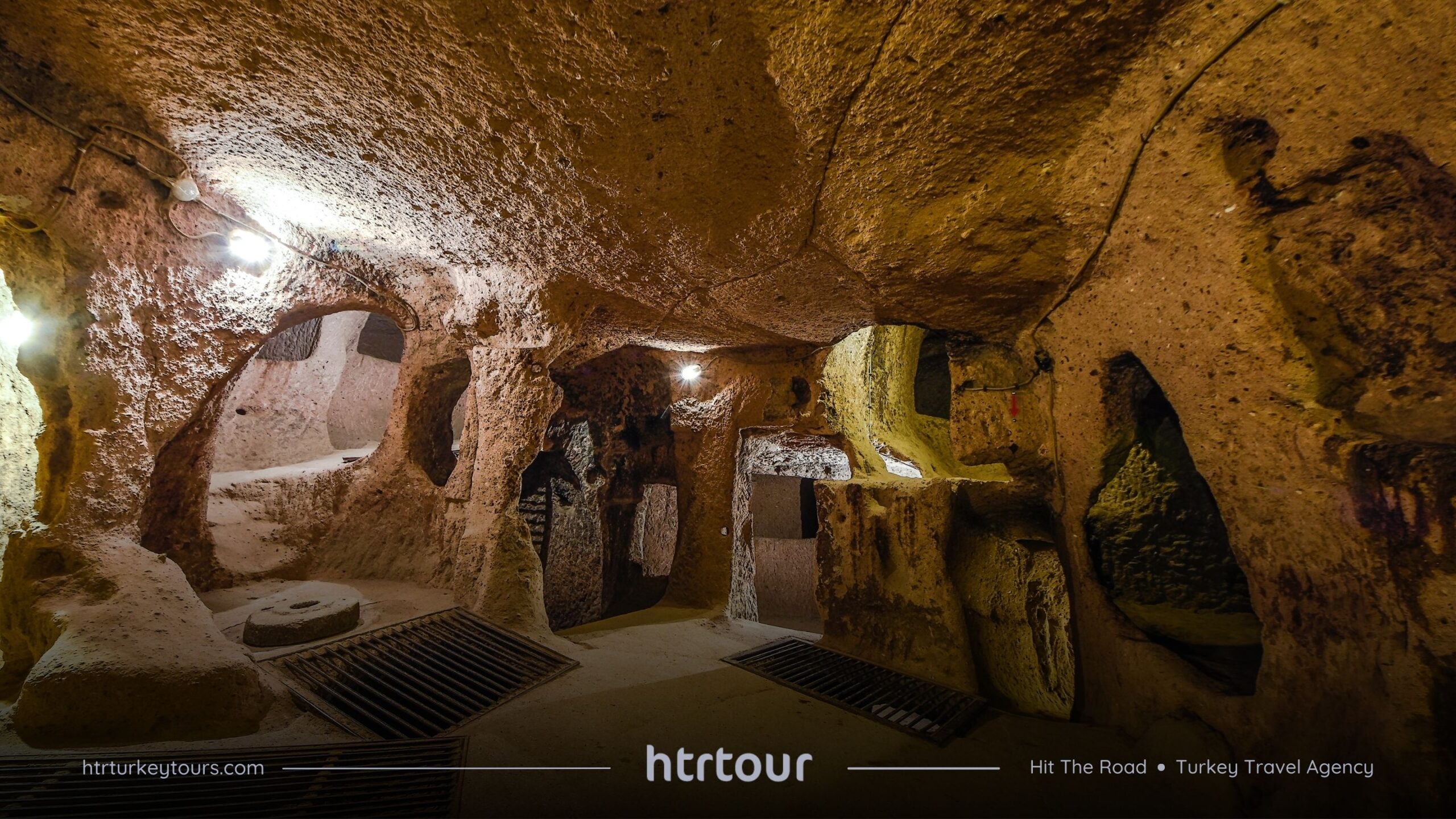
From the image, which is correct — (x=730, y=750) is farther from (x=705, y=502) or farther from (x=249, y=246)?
(x=249, y=246)

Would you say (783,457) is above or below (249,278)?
below

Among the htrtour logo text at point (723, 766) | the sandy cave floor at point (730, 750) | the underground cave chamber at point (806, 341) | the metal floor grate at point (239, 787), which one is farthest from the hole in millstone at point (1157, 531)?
the metal floor grate at point (239, 787)

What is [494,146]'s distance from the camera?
8.25ft

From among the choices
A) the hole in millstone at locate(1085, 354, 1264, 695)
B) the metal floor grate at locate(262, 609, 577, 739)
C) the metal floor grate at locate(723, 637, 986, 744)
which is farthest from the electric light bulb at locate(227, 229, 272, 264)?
the hole in millstone at locate(1085, 354, 1264, 695)

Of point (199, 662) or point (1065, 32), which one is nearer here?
point (1065, 32)

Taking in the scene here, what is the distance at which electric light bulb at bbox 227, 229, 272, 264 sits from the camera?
3473 millimetres

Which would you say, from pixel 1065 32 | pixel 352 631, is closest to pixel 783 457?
pixel 352 631

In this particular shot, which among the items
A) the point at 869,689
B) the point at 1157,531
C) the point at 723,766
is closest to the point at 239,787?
the point at 723,766

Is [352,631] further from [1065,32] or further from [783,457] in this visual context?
[1065,32]

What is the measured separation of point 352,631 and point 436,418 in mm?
2383

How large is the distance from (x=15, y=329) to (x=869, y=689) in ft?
16.2

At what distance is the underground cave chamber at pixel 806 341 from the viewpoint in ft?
5.16

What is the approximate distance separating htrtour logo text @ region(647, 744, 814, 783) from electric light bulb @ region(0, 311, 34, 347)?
3690 millimetres

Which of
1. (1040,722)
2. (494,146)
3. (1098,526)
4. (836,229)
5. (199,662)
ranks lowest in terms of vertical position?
(1040,722)
